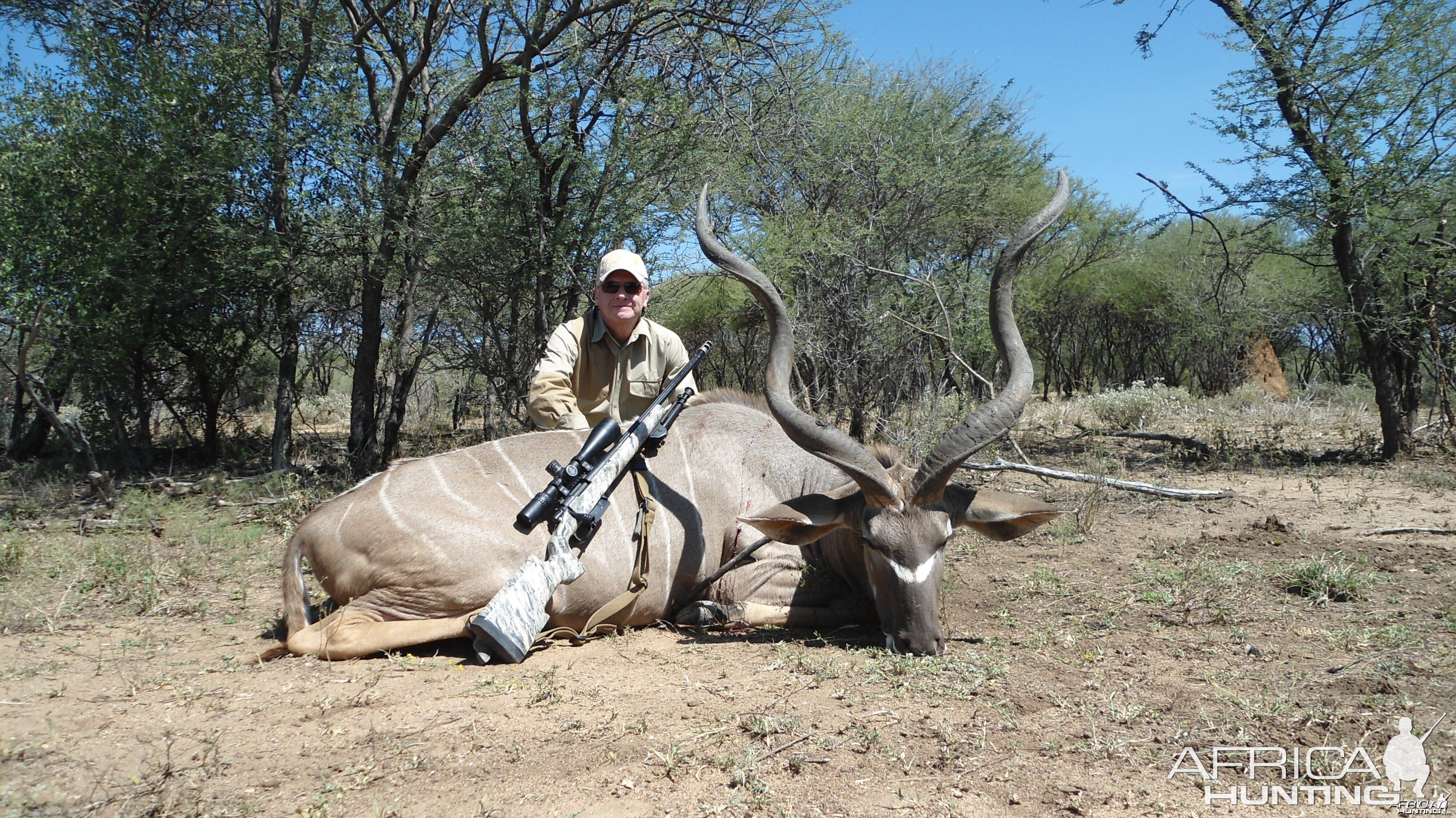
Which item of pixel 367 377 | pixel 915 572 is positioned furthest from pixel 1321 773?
pixel 367 377

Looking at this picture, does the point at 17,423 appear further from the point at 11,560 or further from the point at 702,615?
the point at 702,615

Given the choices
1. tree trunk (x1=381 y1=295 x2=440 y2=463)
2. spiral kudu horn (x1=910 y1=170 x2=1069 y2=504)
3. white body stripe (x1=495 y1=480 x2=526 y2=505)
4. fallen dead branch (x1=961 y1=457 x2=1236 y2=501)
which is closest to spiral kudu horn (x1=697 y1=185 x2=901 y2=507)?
spiral kudu horn (x1=910 y1=170 x2=1069 y2=504)

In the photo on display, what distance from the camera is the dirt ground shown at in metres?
2.31

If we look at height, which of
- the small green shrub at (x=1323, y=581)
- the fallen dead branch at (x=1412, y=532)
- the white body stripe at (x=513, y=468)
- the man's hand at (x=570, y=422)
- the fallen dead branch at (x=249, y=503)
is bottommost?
the fallen dead branch at (x=249, y=503)

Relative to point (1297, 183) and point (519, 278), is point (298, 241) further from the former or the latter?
point (1297, 183)

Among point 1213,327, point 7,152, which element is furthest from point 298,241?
point 1213,327

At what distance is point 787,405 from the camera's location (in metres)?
3.79

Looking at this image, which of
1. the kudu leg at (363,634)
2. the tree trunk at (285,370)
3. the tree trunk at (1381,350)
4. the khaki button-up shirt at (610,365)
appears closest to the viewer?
the kudu leg at (363,634)

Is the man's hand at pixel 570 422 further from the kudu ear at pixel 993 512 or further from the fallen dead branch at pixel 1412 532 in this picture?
the fallen dead branch at pixel 1412 532

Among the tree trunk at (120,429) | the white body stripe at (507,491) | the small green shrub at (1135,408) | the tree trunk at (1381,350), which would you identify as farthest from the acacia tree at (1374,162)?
the tree trunk at (120,429)

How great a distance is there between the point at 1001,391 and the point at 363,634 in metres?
2.88

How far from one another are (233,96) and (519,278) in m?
2.87

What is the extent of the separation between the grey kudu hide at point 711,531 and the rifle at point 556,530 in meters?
0.21

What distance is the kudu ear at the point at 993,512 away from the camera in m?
3.63
